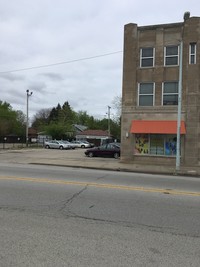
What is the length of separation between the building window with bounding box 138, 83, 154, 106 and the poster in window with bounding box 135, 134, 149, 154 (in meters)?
2.48

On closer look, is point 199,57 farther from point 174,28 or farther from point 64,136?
point 64,136

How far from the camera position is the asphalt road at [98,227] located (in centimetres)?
459

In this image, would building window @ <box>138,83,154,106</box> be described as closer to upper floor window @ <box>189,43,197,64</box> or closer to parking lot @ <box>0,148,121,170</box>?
upper floor window @ <box>189,43,197,64</box>

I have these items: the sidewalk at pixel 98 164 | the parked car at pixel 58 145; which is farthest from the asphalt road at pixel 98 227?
the parked car at pixel 58 145

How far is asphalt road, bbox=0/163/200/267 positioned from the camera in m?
4.59

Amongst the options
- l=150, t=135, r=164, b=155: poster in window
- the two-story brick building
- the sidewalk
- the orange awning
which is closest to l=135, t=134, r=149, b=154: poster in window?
the two-story brick building

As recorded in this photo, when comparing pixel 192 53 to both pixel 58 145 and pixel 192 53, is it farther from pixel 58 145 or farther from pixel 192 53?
pixel 58 145

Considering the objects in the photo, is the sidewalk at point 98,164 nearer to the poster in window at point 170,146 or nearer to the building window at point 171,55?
the poster in window at point 170,146

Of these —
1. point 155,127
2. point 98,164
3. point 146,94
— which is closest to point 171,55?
point 146,94

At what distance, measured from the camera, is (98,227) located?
611 centimetres

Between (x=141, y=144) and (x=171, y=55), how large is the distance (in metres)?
6.95

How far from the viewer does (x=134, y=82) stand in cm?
2461

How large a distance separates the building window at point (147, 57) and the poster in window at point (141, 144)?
5409mm

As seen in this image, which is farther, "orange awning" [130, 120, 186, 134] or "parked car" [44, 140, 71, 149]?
"parked car" [44, 140, 71, 149]
